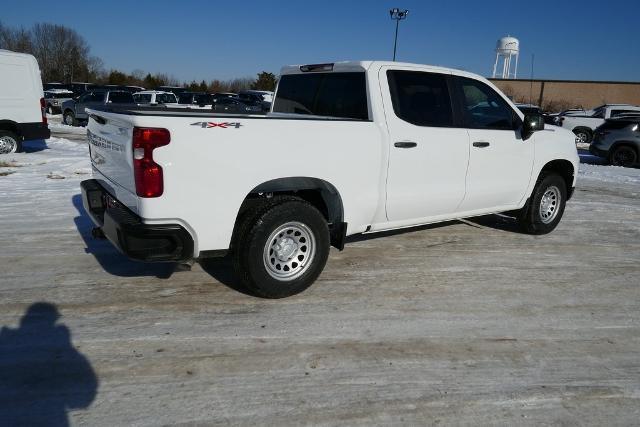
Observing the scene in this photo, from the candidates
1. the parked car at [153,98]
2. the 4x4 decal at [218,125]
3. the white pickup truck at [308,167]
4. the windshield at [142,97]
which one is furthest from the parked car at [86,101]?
the 4x4 decal at [218,125]

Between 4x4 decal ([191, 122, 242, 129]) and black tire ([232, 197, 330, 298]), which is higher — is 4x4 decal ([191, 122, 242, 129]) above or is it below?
above

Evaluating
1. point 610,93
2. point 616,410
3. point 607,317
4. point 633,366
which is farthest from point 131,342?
point 610,93

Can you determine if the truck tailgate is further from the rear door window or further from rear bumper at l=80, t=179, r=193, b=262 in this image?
the rear door window

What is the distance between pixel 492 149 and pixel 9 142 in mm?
12188

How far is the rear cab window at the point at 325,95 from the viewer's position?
15.0ft

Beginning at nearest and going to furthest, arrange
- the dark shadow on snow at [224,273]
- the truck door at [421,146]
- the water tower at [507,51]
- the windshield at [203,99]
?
the dark shadow on snow at [224,273] → the truck door at [421,146] → the windshield at [203,99] → the water tower at [507,51]

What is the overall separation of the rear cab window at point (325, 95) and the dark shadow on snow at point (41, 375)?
305 centimetres

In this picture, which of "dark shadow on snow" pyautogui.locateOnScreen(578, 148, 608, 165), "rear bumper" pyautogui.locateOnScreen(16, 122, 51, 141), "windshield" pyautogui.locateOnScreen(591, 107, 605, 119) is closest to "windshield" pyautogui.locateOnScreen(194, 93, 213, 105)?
"rear bumper" pyautogui.locateOnScreen(16, 122, 51, 141)

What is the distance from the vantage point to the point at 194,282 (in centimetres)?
445

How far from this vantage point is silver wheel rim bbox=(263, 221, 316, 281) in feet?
13.0

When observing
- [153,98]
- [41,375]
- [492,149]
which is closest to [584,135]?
[492,149]

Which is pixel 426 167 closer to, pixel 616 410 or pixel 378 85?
pixel 378 85

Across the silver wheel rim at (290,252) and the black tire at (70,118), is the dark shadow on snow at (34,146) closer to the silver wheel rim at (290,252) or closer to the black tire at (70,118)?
the black tire at (70,118)

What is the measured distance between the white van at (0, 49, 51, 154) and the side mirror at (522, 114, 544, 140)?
11884 mm
